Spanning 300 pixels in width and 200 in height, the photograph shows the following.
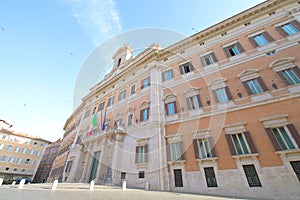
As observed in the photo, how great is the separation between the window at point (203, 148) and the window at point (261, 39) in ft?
28.0

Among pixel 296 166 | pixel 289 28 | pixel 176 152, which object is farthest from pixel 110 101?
pixel 289 28

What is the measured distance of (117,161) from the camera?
478 inches

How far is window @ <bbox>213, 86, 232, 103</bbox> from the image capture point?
989 centimetres

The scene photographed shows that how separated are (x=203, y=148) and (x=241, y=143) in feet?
7.16

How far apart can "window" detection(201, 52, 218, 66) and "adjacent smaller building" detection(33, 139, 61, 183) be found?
1818 inches

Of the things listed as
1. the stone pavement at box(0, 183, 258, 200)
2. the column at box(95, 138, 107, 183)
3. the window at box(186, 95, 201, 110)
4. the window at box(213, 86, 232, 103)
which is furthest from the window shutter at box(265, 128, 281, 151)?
the column at box(95, 138, 107, 183)

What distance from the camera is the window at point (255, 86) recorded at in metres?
8.98

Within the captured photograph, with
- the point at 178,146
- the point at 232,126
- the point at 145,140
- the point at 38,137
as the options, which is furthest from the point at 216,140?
the point at 38,137

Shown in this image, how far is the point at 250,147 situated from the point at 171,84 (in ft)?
25.5

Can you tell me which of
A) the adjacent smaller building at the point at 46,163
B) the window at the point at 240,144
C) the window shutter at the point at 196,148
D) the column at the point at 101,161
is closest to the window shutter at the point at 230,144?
the window at the point at 240,144

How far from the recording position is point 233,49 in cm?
1200

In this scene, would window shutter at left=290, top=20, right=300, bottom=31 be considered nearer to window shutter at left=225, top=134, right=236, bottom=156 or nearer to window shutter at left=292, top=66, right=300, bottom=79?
window shutter at left=292, top=66, right=300, bottom=79

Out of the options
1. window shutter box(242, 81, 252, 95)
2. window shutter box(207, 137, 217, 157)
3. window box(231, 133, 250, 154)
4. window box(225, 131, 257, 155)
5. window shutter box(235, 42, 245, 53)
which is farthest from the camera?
window shutter box(235, 42, 245, 53)

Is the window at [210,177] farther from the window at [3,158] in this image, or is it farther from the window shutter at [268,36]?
the window at [3,158]
